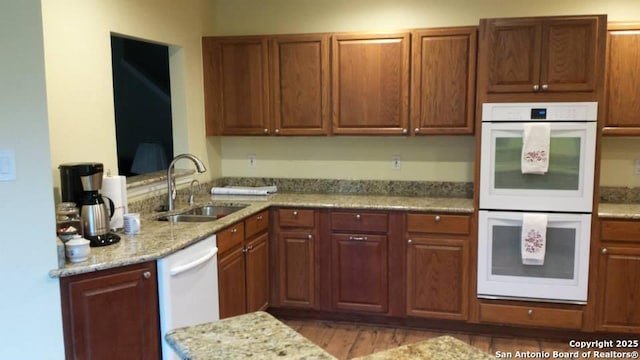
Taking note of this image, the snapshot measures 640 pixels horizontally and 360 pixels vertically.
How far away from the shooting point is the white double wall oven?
3367 mm

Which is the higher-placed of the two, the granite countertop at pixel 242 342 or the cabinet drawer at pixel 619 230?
the granite countertop at pixel 242 342

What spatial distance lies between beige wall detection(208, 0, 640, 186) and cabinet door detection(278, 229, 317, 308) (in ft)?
2.32

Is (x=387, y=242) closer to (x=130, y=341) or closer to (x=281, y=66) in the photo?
(x=281, y=66)

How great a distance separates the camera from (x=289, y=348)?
1242 mm

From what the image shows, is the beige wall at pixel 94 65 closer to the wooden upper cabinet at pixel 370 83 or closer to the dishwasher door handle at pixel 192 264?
the dishwasher door handle at pixel 192 264

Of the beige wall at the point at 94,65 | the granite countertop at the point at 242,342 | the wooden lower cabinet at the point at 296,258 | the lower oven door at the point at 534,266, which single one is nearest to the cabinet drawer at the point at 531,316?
the lower oven door at the point at 534,266

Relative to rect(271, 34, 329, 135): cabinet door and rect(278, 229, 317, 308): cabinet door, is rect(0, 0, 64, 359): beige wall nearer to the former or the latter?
rect(278, 229, 317, 308): cabinet door

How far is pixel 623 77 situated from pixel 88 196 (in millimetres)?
3386

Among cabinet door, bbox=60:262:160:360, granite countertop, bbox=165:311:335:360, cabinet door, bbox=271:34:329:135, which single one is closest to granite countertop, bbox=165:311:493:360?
granite countertop, bbox=165:311:335:360

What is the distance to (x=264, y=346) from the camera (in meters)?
1.25

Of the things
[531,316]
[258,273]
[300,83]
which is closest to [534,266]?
[531,316]

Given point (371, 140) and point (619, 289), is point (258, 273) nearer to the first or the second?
point (371, 140)

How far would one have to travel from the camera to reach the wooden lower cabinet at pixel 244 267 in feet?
10.6

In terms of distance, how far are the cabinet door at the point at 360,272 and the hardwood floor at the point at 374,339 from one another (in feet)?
0.51
